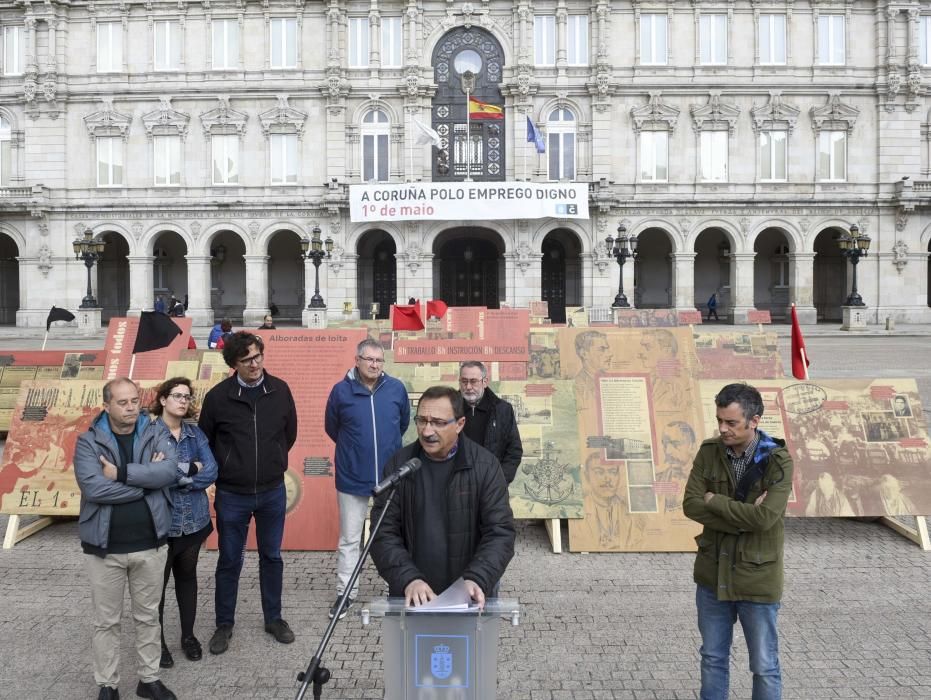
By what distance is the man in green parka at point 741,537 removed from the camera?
161 inches

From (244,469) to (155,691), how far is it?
1576mm

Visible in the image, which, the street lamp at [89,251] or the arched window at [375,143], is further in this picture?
the arched window at [375,143]

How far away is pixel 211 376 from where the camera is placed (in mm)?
8773

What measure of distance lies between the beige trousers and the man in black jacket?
7.97 ft

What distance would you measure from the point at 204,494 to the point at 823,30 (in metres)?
40.3

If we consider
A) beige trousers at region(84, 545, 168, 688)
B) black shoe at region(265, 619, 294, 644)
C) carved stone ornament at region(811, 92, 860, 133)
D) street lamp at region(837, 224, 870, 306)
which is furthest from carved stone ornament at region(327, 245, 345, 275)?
beige trousers at region(84, 545, 168, 688)

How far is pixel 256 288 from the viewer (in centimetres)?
3741

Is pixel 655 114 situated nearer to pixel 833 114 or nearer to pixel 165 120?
pixel 833 114

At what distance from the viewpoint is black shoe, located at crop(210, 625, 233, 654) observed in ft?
17.9

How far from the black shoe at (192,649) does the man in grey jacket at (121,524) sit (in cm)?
55

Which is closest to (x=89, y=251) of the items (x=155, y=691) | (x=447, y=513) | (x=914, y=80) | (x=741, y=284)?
(x=741, y=284)

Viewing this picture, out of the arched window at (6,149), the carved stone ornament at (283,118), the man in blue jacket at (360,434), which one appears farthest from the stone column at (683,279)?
the arched window at (6,149)

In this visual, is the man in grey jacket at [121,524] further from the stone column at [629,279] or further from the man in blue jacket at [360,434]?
the stone column at [629,279]

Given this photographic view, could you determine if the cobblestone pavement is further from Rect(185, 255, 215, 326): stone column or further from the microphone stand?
Rect(185, 255, 215, 326): stone column
